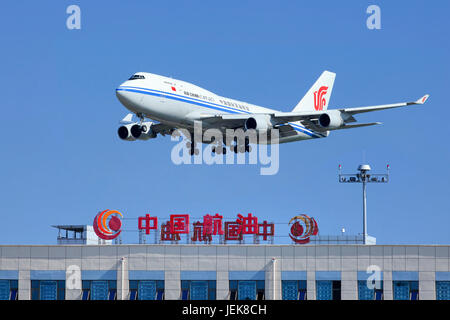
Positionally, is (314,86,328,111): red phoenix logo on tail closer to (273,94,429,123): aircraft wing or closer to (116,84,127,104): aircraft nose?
(273,94,429,123): aircraft wing

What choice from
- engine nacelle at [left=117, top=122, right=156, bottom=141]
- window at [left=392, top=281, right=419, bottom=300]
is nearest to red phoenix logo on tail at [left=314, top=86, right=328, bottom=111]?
engine nacelle at [left=117, top=122, right=156, bottom=141]

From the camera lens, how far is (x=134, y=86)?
64.6 metres

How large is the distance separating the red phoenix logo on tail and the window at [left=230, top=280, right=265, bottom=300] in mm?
34015

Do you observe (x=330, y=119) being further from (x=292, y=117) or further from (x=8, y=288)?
(x=8, y=288)

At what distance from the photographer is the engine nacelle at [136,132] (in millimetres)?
70544

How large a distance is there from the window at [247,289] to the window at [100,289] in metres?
10.2

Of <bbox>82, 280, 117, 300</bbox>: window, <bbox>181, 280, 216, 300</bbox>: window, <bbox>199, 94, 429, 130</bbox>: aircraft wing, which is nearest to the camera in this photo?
<bbox>181, 280, 216, 300</bbox>: window

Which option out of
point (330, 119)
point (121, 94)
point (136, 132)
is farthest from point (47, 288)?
point (330, 119)

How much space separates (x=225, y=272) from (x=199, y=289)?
2.65m

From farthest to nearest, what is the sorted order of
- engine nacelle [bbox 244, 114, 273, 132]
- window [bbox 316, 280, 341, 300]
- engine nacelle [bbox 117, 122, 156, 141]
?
engine nacelle [bbox 117, 122, 156, 141], engine nacelle [bbox 244, 114, 273, 132], window [bbox 316, 280, 341, 300]

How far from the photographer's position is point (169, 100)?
66.1 meters

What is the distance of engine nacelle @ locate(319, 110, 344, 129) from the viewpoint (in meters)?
67.8
